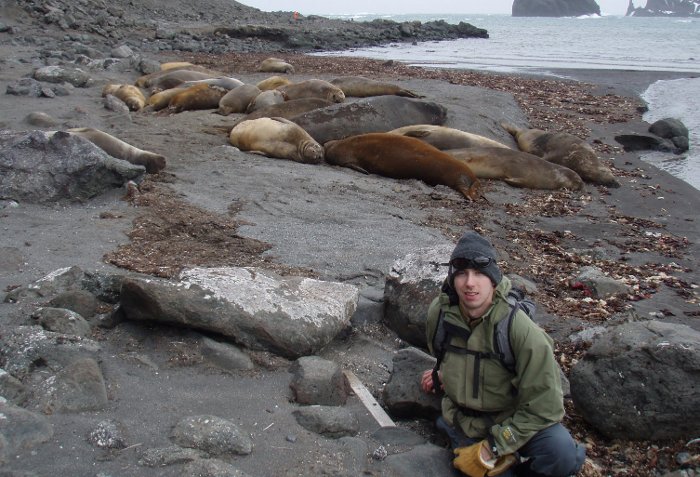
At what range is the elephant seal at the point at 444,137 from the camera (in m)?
9.79

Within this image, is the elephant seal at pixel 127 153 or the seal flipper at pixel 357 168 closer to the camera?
the elephant seal at pixel 127 153

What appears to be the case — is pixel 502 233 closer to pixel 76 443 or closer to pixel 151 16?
pixel 76 443

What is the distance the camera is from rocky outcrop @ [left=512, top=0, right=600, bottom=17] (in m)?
126

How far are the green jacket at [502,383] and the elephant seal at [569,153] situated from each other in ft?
22.6

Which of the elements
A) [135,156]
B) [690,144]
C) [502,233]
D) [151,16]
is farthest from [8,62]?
[151,16]

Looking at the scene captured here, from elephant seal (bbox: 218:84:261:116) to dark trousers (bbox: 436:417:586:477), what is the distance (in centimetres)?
891

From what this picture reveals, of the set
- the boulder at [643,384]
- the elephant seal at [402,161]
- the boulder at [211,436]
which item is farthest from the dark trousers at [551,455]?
the elephant seal at [402,161]

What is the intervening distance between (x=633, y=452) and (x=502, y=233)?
373cm

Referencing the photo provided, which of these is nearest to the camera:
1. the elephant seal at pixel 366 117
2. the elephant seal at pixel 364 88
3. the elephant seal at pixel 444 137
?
the elephant seal at pixel 366 117

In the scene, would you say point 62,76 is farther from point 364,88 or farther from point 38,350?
point 38,350

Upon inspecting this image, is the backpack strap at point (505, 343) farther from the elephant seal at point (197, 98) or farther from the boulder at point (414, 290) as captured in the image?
the elephant seal at point (197, 98)

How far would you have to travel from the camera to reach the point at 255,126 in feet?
29.7

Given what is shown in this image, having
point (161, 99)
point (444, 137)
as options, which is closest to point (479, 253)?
point (444, 137)

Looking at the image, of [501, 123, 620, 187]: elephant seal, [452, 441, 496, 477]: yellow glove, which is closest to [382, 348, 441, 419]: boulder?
[452, 441, 496, 477]: yellow glove
